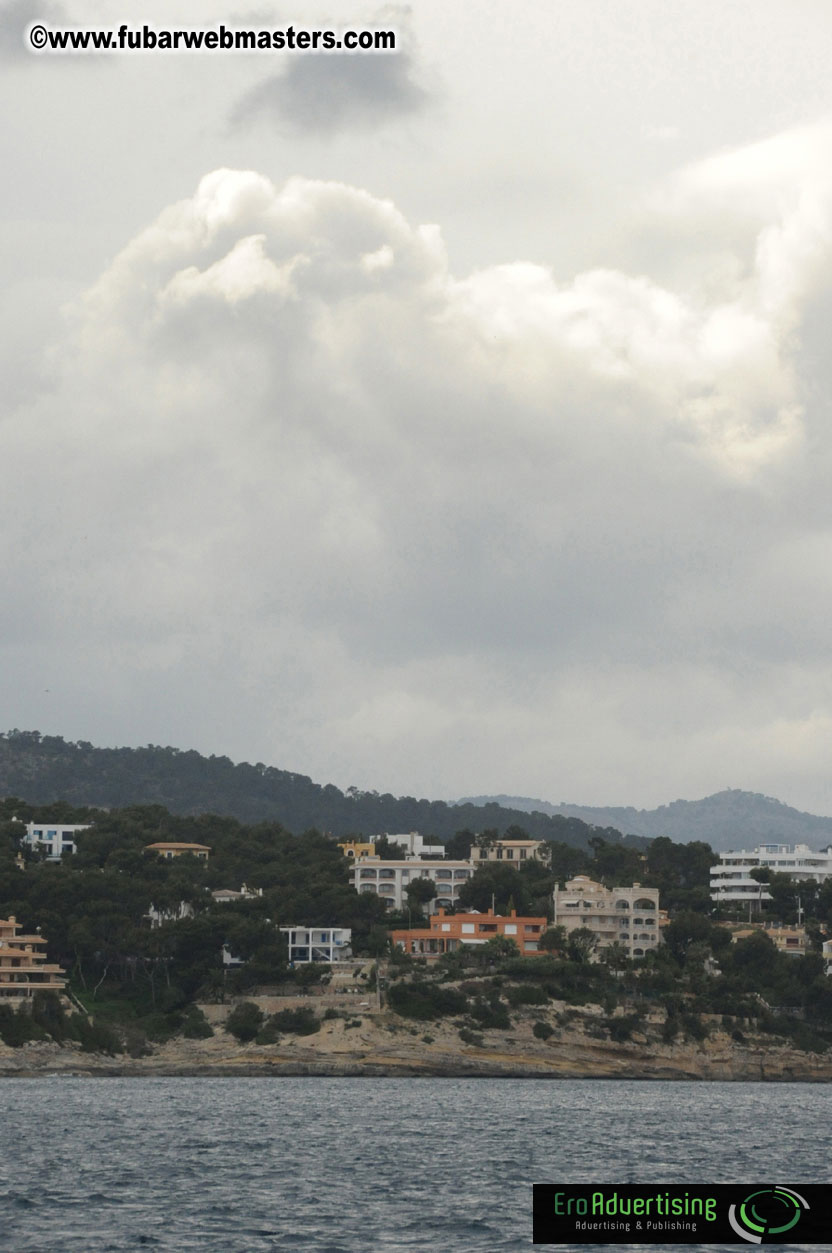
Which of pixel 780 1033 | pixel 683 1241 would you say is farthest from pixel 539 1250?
pixel 780 1033

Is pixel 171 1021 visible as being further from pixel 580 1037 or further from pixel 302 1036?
pixel 580 1037

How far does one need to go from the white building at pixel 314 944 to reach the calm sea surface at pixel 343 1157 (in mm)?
42940

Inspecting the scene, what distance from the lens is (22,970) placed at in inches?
6580

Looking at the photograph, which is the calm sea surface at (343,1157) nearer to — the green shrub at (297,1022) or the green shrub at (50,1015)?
the green shrub at (50,1015)

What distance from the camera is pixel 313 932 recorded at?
189 metres

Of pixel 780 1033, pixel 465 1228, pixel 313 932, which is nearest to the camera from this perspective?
pixel 465 1228

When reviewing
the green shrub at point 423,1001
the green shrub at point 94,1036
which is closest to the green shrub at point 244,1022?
the green shrub at point 94,1036

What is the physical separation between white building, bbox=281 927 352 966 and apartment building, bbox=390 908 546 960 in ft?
22.3

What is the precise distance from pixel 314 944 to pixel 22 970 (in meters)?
33.6

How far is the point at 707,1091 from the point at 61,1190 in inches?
3654

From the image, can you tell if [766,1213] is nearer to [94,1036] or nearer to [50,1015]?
[94,1036]

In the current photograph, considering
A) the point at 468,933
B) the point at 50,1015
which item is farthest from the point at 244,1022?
the point at 468,933

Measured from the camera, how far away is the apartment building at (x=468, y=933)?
194m

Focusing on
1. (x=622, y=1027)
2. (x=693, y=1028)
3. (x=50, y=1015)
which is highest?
(x=50, y=1015)
